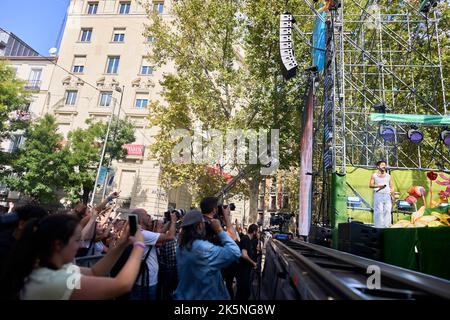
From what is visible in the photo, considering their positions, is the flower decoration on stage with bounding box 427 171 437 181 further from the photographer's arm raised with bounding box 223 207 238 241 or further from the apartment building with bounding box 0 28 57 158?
the apartment building with bounding box 0 28 57 158

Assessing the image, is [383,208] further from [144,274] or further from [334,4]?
[334,4]

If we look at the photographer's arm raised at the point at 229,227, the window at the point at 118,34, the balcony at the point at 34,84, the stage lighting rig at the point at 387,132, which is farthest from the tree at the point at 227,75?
the balcony at the point at 34,84

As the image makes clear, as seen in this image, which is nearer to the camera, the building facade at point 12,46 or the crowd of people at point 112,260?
the crowd of people at point 112,260

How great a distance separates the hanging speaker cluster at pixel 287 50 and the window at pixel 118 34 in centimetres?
2215

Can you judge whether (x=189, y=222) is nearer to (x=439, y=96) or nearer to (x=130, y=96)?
(x=439, y=96)

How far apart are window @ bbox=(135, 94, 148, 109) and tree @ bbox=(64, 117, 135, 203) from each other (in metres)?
3.60

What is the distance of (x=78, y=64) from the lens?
91.9 ft

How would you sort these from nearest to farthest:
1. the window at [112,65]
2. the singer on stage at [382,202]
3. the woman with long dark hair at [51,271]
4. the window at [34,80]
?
the woman with long dark hair at [51,271]
the singer on stage at [382,202]
the window at [112,65]
the window at [34,80]

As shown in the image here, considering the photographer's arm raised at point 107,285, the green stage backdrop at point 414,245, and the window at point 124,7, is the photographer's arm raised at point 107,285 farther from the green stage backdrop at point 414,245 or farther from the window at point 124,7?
the window at point 124,7

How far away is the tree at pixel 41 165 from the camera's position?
20281mm

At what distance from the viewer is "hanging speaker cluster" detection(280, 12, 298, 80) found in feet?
Answer: 33.0

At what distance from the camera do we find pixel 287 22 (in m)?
10.6

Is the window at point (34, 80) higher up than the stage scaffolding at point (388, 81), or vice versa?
the window at point (34, 80)

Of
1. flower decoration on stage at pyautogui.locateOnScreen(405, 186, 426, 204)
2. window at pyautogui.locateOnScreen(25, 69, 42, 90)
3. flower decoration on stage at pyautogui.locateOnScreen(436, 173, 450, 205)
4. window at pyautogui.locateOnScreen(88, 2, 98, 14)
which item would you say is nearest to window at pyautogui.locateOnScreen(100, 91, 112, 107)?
window at pyautogui.locateOnScreen(25, 69, 42, 90)
